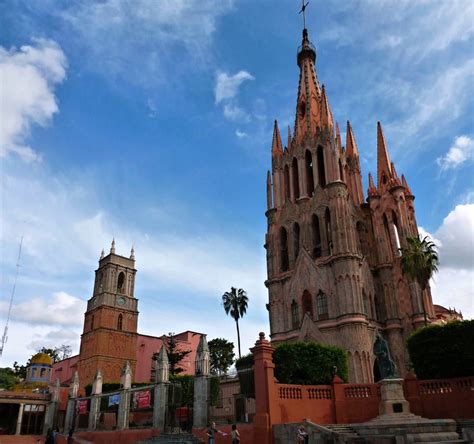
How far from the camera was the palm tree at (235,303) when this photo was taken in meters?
52.6

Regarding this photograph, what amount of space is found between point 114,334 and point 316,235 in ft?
84.9

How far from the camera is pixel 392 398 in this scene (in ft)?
59.2

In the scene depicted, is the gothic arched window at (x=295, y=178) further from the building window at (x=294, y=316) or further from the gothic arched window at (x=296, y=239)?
the building window at (x=294, y=316)

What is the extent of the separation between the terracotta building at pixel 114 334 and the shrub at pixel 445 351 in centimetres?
3564

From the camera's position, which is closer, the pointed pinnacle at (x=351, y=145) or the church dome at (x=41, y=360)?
the pointed pinnacle at (x=351, y=145)

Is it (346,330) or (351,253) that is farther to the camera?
(351,253)

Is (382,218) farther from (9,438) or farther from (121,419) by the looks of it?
(9,438)

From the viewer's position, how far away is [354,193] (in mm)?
42906

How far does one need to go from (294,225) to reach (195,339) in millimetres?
26705

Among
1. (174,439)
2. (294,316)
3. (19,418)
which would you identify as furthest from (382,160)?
(19,418)

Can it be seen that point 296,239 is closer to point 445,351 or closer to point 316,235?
point 316,235

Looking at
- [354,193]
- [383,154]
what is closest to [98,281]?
[354,193]

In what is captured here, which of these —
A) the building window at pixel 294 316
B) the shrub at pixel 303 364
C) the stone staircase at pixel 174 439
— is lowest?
the stone staircase at pixel 174 439

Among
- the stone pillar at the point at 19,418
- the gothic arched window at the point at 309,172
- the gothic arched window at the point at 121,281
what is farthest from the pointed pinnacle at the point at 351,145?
the stone pillar at the point at 19,418
